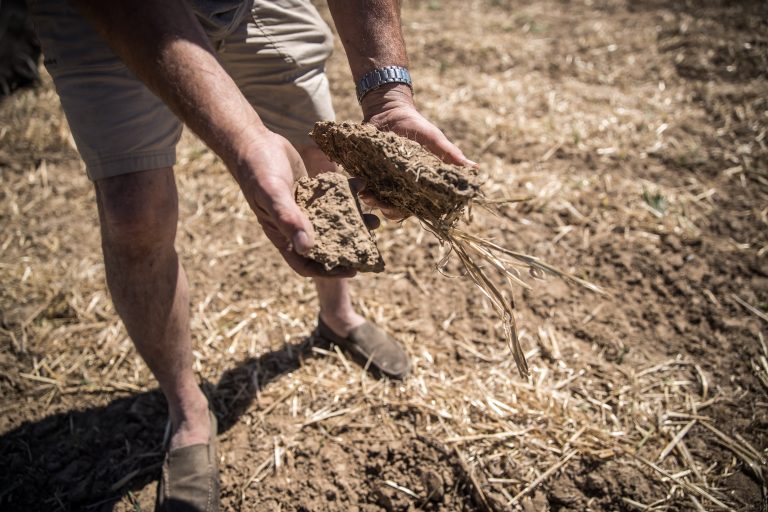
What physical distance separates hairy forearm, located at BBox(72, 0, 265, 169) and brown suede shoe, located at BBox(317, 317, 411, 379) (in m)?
1.39

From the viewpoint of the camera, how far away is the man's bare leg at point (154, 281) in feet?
5.55

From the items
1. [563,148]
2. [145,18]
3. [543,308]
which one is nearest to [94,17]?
[145,18]

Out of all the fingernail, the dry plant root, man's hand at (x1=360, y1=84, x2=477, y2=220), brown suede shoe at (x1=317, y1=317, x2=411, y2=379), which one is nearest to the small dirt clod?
brown suede shoe at (x1=317, y1=317, x2=411, y2=379)

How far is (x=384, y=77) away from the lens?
183cm

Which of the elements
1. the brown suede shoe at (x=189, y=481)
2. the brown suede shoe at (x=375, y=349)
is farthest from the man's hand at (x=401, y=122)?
the brown suede shoe at (x=189, y=481)

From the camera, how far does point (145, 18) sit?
1.38 m

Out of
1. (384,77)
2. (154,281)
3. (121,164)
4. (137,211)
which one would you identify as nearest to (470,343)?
(384,77)

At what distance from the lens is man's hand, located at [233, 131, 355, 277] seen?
1312 mm

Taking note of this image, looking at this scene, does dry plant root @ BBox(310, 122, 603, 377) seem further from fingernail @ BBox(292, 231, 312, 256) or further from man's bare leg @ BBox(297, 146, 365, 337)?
man's bare leg @ BBox(297, 146, 365, 337)

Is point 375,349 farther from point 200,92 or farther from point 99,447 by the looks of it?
point 200,92

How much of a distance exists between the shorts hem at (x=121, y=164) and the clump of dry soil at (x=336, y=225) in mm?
588

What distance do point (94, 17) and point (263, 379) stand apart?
1.79m

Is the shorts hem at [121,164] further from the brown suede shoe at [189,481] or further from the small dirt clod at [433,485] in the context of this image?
the small dirt clod at [433,485]

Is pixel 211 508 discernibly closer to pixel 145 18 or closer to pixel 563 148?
pixel 145 18
